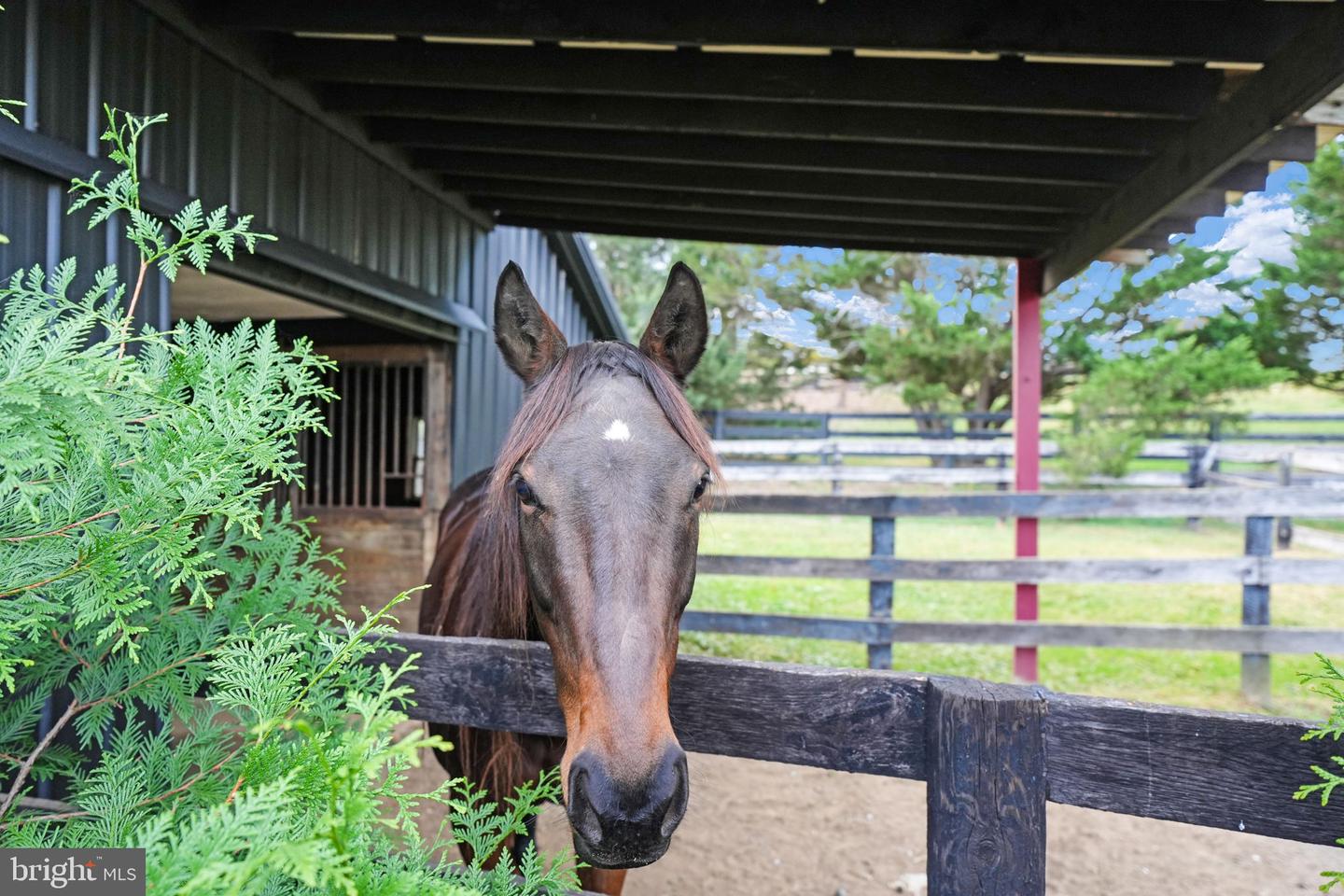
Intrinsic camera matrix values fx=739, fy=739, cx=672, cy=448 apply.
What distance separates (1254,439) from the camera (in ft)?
48.9

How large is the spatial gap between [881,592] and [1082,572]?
4.86ft

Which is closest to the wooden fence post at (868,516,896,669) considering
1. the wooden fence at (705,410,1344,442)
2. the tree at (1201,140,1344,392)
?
the wooden fence at (705,410,1344,442)

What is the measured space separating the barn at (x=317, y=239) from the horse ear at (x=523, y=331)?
1.60 metres


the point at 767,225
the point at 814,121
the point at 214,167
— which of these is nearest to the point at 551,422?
the point at 214,167

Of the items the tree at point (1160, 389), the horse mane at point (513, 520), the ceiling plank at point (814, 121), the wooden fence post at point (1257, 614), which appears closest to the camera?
the horse mane at point (513, 520)

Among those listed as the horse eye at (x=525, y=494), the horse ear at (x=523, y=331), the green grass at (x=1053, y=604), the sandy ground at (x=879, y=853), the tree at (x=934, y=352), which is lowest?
the sandy ground at (x=879, y=853)

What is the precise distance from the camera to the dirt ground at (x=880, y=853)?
3387 mm

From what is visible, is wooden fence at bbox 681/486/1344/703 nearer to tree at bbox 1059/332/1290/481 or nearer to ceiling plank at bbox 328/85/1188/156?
ceiling plank at bbox 328/85/1188/156

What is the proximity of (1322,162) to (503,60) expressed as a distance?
14297 mm

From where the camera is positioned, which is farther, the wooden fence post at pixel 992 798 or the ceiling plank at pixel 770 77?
the ceiling plank at pixel 770 77

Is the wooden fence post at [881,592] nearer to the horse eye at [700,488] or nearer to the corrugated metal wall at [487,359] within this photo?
the corrugated metal wall at [487,359]

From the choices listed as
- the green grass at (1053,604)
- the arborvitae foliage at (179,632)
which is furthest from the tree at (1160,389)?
the arborvitae foliage at (179,632)

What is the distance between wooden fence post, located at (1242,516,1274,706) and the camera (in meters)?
5.43

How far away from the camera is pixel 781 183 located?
448cm
